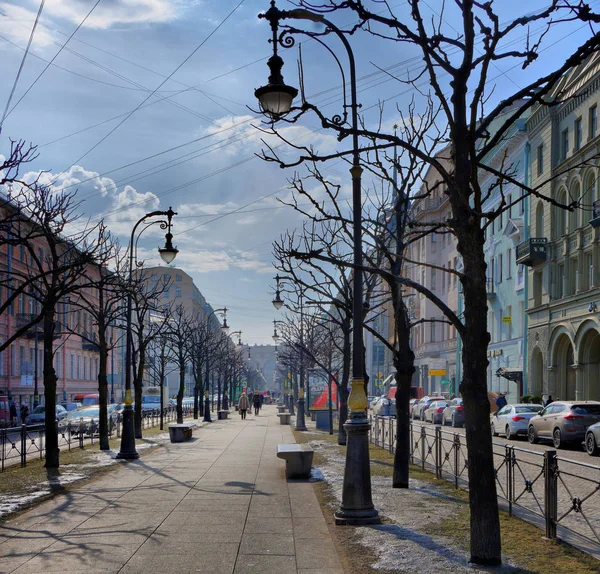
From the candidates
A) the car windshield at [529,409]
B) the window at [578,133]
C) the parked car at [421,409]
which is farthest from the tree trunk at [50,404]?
the parked car at [421,409]

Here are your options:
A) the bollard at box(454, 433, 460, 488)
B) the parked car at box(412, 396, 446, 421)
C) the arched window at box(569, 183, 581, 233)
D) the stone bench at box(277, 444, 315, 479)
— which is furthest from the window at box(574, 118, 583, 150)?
the bollard at box(454, 433, 460, 488)

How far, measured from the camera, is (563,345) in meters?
45.8

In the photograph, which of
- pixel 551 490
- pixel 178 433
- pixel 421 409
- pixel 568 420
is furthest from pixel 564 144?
pixel 551 490

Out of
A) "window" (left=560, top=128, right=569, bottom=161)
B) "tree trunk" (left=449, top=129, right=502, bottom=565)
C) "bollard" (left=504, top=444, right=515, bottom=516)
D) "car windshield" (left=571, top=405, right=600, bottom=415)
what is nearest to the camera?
"tree trunk" (left=449, top=129, right=502, bottom=565)

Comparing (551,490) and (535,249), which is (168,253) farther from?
(535,249)

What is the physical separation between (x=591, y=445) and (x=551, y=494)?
49.9ft

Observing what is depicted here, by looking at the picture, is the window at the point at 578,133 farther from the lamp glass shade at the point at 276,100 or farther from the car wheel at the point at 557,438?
the lamp glass shade at the point at 276,100

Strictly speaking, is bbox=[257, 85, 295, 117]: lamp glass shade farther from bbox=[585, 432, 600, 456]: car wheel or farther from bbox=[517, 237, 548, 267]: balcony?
bbox=[517, 237, 548, 267]: balcony

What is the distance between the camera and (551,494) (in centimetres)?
930

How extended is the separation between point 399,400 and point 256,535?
6.57m

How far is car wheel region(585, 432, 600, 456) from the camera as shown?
2317 centimetres

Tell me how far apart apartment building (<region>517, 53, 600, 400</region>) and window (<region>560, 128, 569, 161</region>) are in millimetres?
54

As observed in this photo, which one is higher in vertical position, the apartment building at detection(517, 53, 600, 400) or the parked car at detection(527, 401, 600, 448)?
the apartment building at detection(517, 53, 600, 400)

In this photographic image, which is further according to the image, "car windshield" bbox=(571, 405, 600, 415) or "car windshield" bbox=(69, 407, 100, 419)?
"car windshield" bbox=(69, 407, 100, 419)
